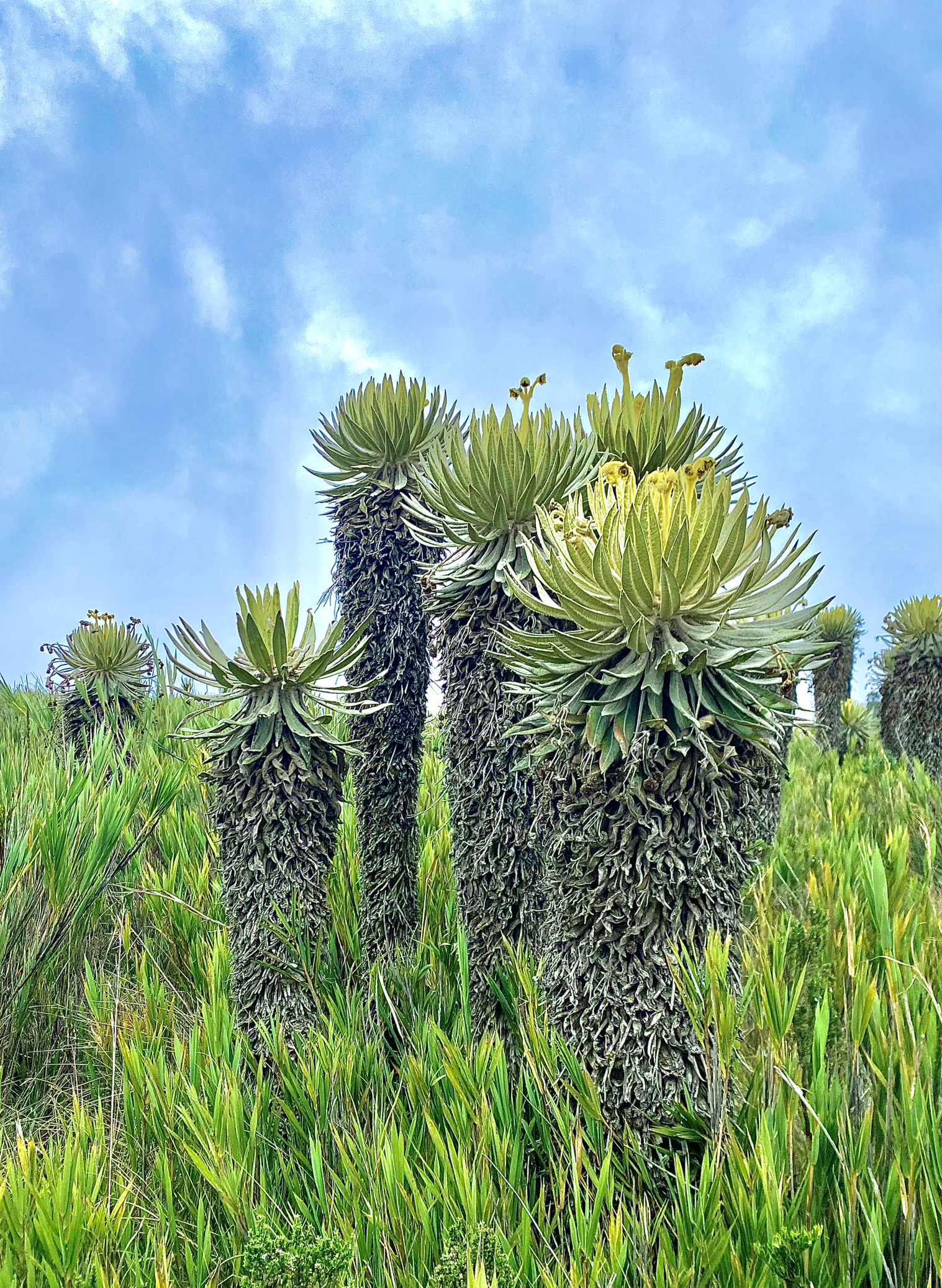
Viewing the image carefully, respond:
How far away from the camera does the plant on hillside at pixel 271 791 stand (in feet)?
12.9

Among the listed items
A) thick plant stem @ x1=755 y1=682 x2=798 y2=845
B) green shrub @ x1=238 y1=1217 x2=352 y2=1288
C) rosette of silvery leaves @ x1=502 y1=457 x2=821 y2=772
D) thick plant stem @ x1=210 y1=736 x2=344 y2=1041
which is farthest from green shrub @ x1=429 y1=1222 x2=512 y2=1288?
thick plant stem @ x1=210 y1=736 x2=344 y2=1041

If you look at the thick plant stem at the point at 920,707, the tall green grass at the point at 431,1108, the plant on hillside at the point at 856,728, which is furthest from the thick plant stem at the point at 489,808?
the plant on hillside at the point at 856,728

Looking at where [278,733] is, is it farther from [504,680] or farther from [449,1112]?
[449,1112]

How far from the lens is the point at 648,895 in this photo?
274 centimetres

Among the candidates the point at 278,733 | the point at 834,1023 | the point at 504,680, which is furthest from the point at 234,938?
the point at 834,1023

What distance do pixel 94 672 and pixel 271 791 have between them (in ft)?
13.1

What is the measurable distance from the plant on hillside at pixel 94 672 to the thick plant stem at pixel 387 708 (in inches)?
115

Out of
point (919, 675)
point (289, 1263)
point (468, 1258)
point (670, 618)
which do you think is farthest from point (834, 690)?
point (289, 1263)

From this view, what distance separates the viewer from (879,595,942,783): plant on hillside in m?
9.45

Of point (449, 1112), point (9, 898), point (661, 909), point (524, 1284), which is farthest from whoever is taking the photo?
point (9, 898)

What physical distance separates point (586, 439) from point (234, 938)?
266 cm

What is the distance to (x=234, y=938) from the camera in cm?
401

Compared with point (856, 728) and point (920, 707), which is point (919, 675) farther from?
point (856, 728)

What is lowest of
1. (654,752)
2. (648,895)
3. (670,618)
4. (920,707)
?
(648,895)
